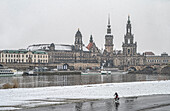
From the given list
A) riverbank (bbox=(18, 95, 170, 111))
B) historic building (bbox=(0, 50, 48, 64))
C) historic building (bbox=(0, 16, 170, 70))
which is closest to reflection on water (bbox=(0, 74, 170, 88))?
riverbank (bbox=(18, 95, 170, 111))

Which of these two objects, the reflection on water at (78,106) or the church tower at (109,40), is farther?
the church tower at (109,40)

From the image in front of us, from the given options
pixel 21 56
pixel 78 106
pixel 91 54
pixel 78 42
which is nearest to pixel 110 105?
pixel 78 106

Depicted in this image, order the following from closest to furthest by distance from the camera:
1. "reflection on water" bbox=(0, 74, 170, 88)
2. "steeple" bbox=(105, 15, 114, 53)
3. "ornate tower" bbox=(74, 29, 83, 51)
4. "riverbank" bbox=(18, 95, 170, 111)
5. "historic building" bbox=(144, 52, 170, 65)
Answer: "riverbank" bbox=(18, 95, 170, 111)
"reflection on water" bbox=(0, 74, 170, 88)
"ornate tower" bbox=(74, 29, 83, 51)
"steeple" bbox=(105, 15, 114, 53)
"historic building" bbox=(144, 52, 170, 65)

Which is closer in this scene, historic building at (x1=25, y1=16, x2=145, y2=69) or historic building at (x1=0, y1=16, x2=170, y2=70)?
historic building at (x1=0, y1=16, x2=170, y2=70)

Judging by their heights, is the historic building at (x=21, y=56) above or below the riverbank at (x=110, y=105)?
above

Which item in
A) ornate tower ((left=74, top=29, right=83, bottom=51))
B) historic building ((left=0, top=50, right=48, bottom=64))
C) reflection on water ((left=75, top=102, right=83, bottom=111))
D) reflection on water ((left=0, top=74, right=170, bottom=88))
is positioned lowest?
A: reflection on water ((left=75, top=102, right=83, bottom=111))

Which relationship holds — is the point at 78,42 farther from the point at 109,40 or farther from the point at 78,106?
the point at 78,106

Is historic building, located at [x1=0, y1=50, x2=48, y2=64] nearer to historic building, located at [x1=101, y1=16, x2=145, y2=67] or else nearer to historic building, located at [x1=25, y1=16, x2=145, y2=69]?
historic building, located at [x1=25, y1=16, x2=145, y2=69]

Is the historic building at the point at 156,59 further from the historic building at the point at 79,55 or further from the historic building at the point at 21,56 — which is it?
the historic building at the point at 21,56

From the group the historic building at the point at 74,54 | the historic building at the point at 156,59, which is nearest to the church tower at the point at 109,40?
the historic building at the point at 74,54

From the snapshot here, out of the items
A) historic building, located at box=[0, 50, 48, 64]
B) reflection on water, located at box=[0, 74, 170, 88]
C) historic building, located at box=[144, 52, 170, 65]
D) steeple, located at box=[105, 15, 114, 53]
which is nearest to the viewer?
reflection on water, located at box=[0, 74, 170, 88]

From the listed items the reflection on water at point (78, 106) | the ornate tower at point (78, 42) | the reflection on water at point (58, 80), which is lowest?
the reflection on water at point (78, 106)

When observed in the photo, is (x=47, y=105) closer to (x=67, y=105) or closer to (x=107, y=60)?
(x=67, y=105)

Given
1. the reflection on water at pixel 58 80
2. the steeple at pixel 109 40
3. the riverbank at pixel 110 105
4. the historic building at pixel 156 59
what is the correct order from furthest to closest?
1. the historic building at pixel 156 59
2. the steeple at pixel 109 40
3. the reflection on water at pixel 58 80
4. the riverbank at pixel 110 105
